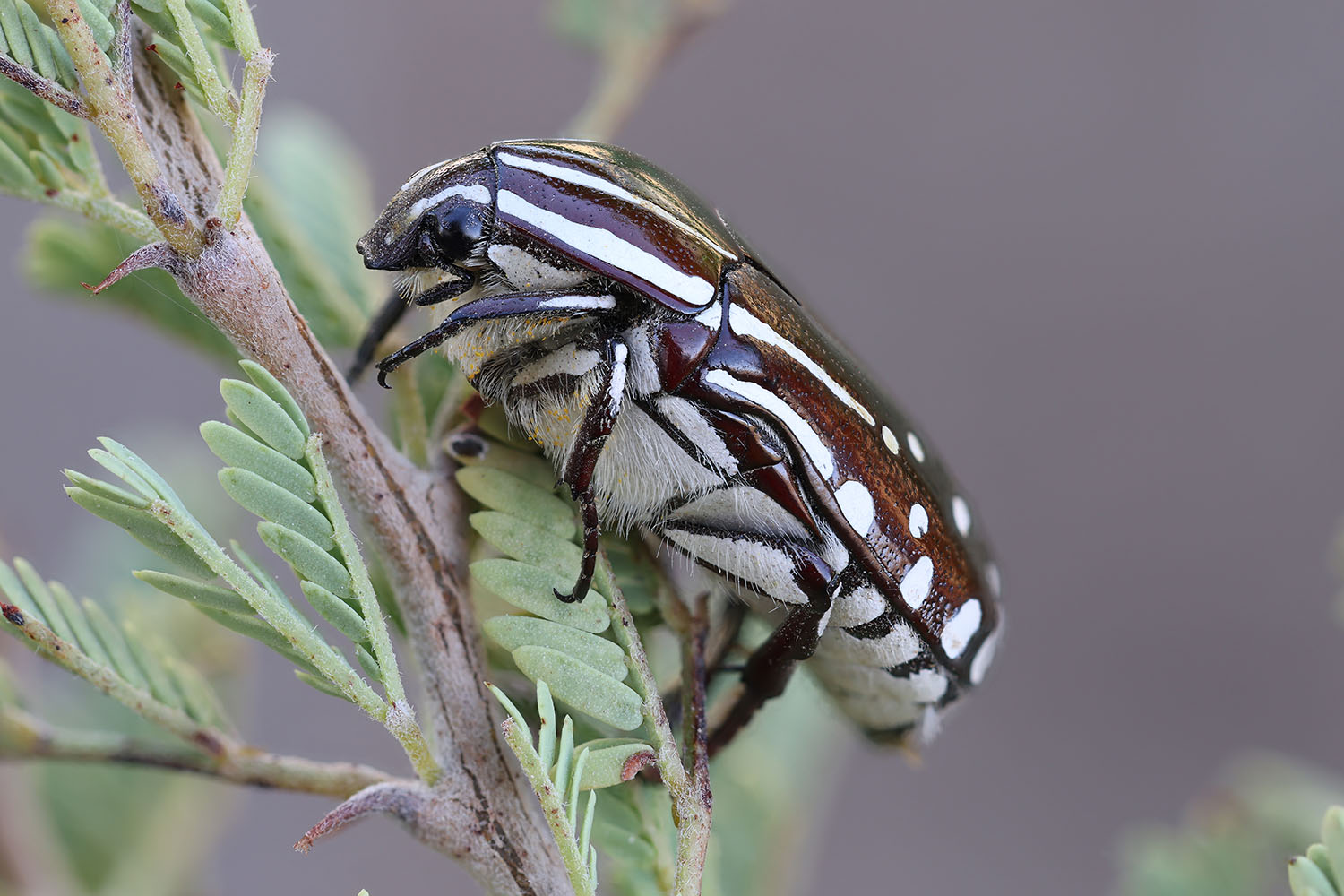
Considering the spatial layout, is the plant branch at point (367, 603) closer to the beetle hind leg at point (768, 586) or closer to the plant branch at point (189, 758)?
the plant branch at point (189, 758)

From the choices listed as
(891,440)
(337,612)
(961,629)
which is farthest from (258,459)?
(961,629)

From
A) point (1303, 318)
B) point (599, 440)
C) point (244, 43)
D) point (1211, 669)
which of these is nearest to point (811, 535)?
point (599, 440)

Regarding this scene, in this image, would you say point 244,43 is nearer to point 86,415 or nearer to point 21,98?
point 21,98

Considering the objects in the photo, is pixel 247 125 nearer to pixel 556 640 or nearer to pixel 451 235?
pixel 451 235

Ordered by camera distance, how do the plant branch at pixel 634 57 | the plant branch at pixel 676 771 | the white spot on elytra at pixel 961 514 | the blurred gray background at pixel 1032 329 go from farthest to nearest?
the blurred gray background at pixel 1032 329, the plant branch at pixel 634 57, the white spot on elytra at pixel 961 514, the plant branch at pixel 676 771

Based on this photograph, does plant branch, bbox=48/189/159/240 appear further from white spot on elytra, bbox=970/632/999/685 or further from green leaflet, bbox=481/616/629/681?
white spot on elytra, bbox=970/632/999/685

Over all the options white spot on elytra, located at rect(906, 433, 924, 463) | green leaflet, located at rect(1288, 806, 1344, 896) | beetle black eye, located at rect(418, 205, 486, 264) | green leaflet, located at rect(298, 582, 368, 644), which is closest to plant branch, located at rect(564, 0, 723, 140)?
beetle black eye, located at rect(418, 205, 486, 264)

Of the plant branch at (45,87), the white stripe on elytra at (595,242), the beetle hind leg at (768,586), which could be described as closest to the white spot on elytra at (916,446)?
the beetle hind leg at (768,586)
